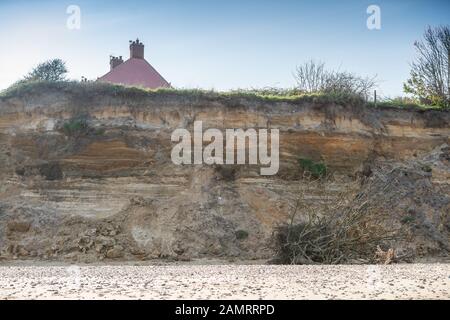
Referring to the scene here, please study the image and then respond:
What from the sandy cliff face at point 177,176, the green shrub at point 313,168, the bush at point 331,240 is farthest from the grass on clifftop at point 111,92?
the bush at point 331,240

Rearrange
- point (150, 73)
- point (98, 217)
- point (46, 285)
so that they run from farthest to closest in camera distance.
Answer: point (150, 73) → point (98, 217) → point (46, 285)

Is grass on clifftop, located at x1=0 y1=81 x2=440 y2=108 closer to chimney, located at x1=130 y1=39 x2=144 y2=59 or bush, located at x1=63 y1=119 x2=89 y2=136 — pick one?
bush, located at x1=63 y1=119 x2=89 y2=136

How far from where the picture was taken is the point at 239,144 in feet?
60.9

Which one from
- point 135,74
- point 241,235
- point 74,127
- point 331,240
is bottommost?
point 241,235

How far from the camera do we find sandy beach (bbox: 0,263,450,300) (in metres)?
6.27

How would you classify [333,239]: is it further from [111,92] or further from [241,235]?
[111,92]

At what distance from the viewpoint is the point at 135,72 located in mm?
28438
